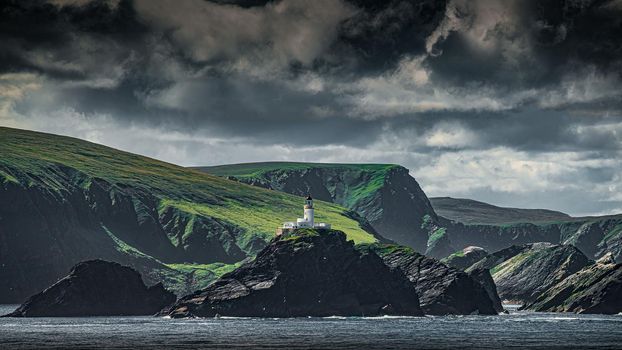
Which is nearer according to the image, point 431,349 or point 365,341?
point 431,349

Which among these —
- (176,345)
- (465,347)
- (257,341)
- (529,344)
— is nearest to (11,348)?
(176,345)

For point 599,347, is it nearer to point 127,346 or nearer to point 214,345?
point 214,345

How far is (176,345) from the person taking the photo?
186875 millimetres

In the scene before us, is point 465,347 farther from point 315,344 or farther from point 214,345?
point 214,345

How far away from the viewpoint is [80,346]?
185500 millimetres

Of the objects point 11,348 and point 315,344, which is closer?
point 11,348

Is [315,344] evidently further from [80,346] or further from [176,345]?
[80,346]

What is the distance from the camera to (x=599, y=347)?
612ft

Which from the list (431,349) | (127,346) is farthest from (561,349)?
(127,346)

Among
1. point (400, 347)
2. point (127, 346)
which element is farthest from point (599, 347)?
point (127, 346)

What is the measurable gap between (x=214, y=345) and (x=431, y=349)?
122 feet

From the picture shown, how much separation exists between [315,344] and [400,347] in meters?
15.1

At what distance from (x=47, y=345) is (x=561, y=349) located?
8873cm

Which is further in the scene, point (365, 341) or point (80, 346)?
point (365, 341)
